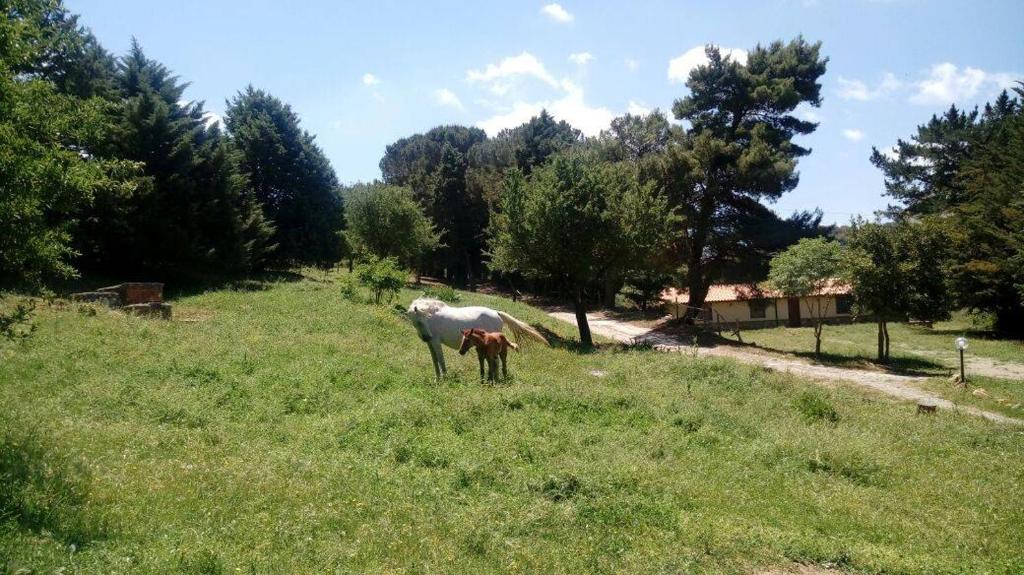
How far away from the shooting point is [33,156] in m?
7.62

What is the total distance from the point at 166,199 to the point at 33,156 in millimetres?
22898

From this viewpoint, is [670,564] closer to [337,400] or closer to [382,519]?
[382,519]

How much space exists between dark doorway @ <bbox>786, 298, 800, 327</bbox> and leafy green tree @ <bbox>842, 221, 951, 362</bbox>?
61.2ft

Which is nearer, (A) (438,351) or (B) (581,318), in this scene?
(A) (438,351)

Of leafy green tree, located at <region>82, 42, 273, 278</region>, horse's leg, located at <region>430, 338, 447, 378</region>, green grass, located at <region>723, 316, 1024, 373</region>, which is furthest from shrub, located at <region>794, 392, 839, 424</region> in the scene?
leafy green tree, located at <region>82, 42, 273, 278</region>

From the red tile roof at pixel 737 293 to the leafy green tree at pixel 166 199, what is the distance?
92.2 ft

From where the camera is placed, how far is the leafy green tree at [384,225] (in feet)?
150

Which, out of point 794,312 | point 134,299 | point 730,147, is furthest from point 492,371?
point 794,312

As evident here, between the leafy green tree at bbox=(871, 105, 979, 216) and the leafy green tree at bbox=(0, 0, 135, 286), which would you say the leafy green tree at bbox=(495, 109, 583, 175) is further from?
the leafy green tree at bbox=(0, 0, 135, 286)

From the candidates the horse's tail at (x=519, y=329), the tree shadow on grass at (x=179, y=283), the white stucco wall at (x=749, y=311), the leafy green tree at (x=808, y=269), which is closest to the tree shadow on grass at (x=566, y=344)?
the horse's tail at (x=519, y=329)

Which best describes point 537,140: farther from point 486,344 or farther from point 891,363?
point 486,344

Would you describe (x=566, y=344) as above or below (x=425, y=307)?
below

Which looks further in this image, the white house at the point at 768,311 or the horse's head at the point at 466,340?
the white house at the point at 768,311

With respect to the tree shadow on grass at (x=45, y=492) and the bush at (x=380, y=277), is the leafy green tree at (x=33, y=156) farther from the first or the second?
the bush at (x=380, y=277)
